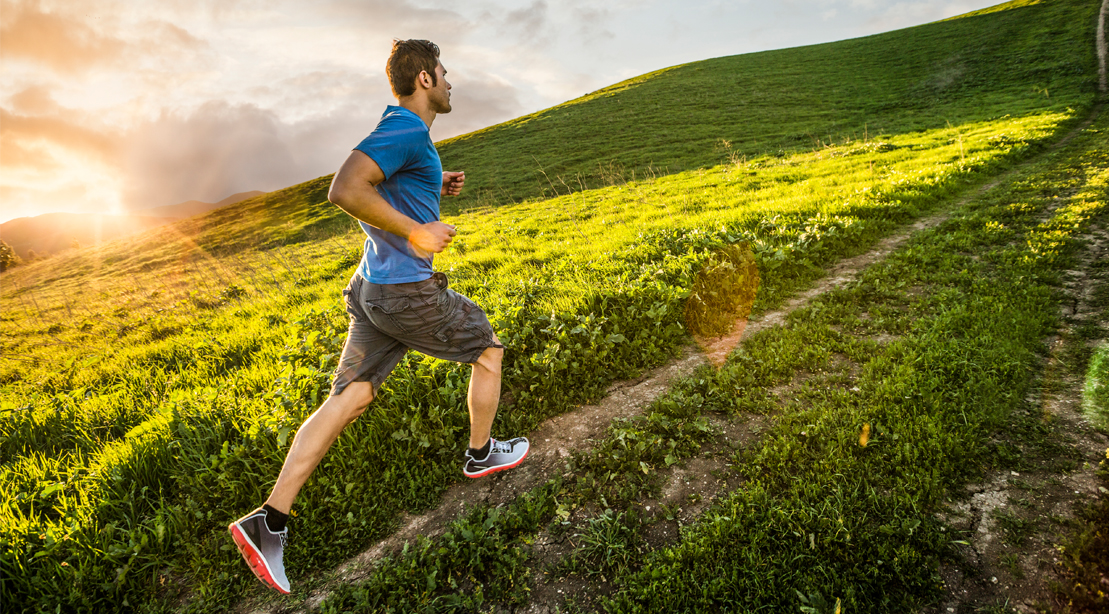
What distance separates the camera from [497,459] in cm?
386

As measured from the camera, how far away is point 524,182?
93.7 feet

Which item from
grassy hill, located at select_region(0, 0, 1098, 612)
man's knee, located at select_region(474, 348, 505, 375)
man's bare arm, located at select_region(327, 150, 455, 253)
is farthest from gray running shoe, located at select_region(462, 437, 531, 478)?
man's bare arm, located at select_region(327, 150, 455, 253)

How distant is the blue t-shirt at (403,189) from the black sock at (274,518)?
171 centimetres

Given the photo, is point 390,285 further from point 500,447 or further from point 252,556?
point 252,556

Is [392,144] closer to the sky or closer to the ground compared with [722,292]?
closer to the sky

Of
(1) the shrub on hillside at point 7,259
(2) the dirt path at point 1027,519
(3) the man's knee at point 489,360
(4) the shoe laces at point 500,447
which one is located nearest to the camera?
(2) the dirt path at point 1027,519

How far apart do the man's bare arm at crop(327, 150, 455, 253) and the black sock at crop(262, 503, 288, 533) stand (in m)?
2.07

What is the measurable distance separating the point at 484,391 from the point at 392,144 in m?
1.97

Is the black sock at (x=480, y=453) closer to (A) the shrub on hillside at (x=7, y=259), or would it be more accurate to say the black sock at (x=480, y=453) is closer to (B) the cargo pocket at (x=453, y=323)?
(B) the cargo pocket at (x=453, y=323)

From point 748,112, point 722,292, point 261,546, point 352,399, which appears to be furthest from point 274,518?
point 748,112

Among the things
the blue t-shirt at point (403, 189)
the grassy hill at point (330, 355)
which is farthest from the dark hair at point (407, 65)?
the grassy hill at point (330, 355)

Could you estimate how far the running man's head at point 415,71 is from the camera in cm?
308

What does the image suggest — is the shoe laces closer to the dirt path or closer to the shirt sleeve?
the shirt sleeve

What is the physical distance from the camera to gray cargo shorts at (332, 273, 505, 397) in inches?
120
